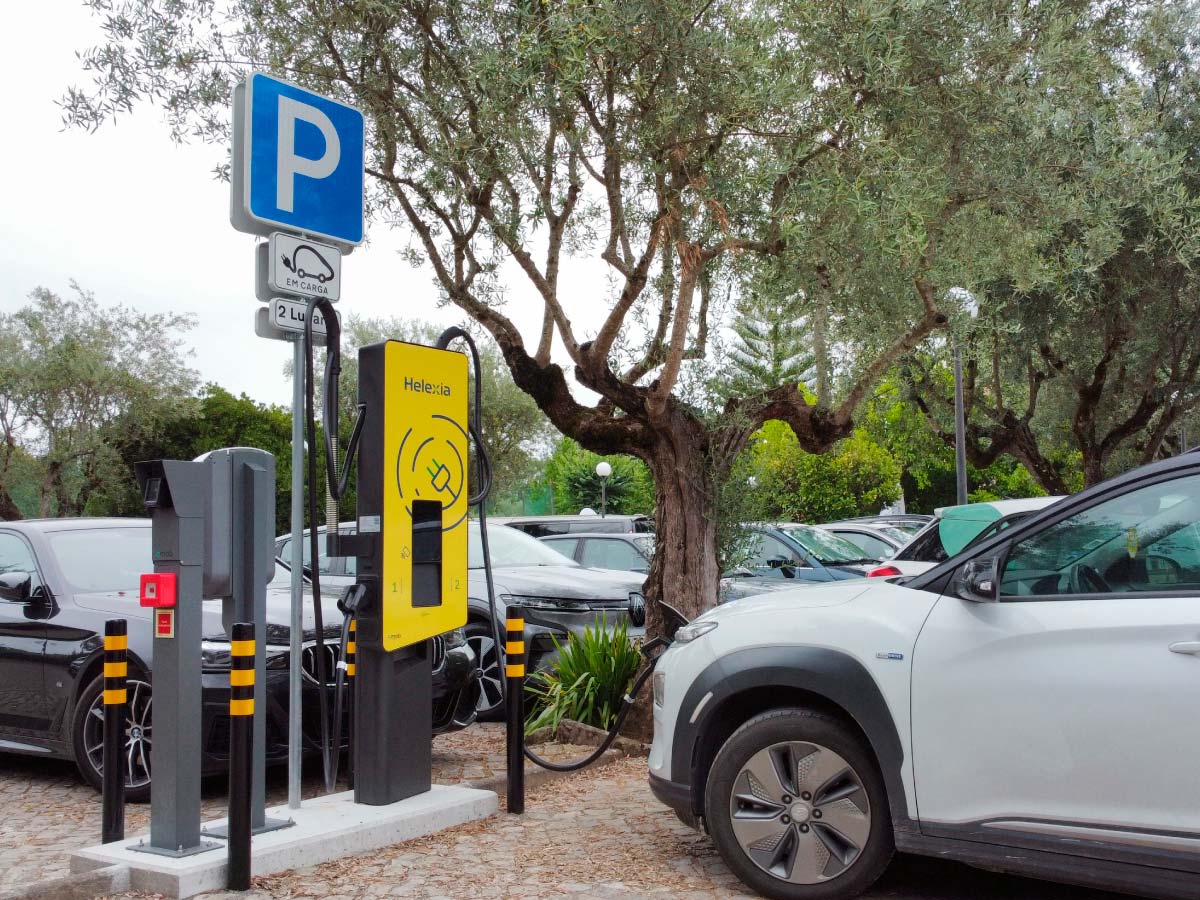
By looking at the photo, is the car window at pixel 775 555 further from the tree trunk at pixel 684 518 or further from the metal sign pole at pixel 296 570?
the metal sign pole at pixel 296 570

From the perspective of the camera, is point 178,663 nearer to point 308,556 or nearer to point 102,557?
point 102,557

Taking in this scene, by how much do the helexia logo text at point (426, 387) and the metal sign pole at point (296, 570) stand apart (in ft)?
1.83

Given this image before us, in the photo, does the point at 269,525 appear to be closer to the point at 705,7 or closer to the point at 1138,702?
the point at 1138,702

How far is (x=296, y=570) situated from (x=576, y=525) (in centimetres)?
831

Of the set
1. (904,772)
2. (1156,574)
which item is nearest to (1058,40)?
(1156,574)

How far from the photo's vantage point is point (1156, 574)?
4152 millimetres

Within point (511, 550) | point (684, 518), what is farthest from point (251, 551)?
point (511, 550)

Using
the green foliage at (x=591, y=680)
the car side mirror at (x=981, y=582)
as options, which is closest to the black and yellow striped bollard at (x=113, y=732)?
the green foliage at (x=591, y=680)

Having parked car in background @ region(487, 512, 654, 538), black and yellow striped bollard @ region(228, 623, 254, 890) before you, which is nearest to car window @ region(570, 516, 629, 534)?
parked car in background @ region(487, 512, 654, 538)

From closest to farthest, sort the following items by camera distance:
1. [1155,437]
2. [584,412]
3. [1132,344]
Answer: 1. [584,412]
2. [1132,344]
3. [1155,437]

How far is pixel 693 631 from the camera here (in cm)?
518

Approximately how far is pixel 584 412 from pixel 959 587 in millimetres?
5290

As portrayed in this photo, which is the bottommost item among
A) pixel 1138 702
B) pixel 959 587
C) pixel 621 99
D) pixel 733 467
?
pixel 1138 702

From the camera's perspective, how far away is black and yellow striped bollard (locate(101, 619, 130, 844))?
5234 mm
